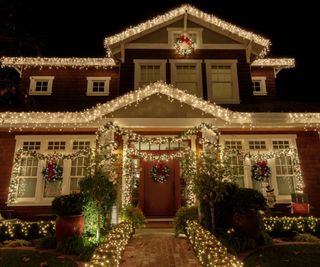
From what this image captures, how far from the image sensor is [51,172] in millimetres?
11281

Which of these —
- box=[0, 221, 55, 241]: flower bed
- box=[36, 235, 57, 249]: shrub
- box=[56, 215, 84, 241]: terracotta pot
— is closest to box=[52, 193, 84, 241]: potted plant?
box=[56, 215, 84, 241]: terracotta pot

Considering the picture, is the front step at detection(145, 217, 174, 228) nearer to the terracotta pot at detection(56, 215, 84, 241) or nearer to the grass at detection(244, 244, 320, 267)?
the terracotta pot at detection(56, 215, 84, 241)

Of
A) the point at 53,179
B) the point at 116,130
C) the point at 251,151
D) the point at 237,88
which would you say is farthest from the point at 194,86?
the point at 53,179

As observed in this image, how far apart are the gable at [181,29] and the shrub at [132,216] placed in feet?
25.9

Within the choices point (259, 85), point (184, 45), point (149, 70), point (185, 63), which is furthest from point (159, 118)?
point (259, 85)

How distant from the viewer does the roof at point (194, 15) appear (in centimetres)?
1338

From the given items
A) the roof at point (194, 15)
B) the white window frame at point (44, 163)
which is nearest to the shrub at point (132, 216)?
the white window frame at point (44, 163)

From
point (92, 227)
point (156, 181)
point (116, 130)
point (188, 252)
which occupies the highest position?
point (116, 130)

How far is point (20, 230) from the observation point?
962 cm

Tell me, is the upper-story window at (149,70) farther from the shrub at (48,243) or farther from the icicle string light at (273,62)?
the shrub at (48,243)

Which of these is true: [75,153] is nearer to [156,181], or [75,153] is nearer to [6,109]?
[156,181]

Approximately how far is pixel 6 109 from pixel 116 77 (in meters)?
5.11

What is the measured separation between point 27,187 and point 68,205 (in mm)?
4247

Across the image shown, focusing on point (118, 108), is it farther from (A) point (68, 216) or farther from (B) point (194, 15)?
(B) point (194, 15)
